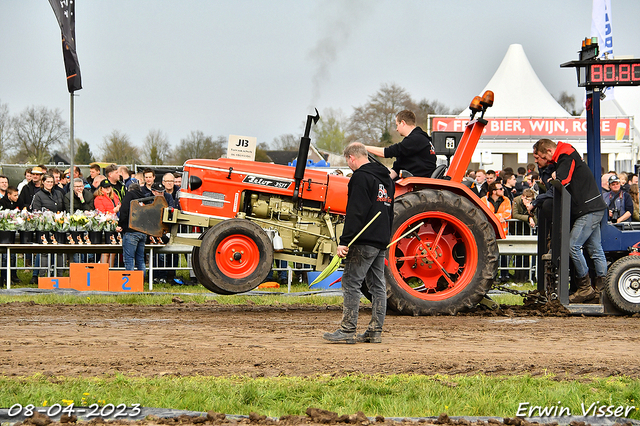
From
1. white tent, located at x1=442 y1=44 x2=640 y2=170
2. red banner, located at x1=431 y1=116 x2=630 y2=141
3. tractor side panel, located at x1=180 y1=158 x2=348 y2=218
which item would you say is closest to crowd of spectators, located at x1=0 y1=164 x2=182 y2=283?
tractor side panel, located at x1=180 y1=158 x2=348 y2=218

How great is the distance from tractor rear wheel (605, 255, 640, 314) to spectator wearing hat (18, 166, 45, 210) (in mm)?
10216

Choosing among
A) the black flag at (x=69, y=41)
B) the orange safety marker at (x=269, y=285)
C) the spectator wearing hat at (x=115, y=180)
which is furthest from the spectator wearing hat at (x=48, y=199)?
the orange safety marker at (x=269, y=285)

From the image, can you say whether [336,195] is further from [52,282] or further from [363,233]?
[52,282]

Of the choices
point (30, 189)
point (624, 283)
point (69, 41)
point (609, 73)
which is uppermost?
point (69, 41)

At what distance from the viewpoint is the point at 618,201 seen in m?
12.4

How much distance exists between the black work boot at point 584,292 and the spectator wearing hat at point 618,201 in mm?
3826

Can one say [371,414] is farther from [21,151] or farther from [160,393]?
[21,151]

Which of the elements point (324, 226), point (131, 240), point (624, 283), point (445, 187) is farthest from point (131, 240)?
point (624, 283)

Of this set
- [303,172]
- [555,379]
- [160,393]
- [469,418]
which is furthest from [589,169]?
→ [160,393]

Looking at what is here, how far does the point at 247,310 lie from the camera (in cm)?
894

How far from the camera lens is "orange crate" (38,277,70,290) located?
446 inches

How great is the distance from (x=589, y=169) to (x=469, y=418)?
4.99 meters

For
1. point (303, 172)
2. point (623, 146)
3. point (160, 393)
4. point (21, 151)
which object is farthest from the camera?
point (21, 151)

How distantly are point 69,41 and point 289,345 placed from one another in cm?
932
